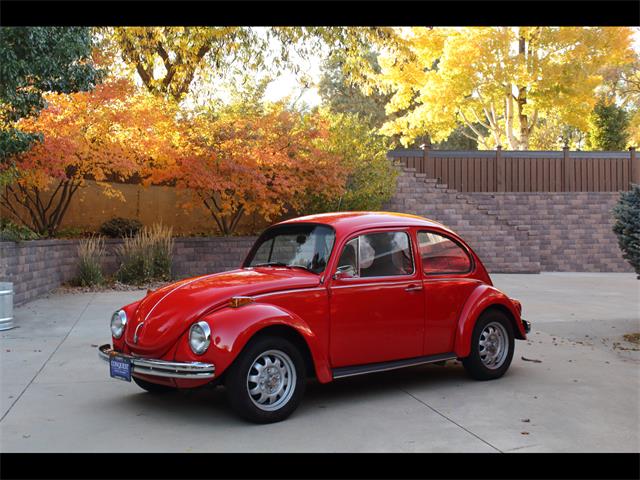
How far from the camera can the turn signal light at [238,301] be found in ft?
19.3

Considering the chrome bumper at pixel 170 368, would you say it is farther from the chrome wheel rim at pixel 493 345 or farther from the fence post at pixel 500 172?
the fence post at pixel 500 172

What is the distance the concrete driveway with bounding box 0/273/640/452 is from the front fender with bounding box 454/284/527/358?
15.6 inches

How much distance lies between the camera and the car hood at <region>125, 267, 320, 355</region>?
587 cm

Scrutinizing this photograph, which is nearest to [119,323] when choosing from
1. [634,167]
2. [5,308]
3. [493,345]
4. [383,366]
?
[383,366]

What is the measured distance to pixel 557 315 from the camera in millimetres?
12391

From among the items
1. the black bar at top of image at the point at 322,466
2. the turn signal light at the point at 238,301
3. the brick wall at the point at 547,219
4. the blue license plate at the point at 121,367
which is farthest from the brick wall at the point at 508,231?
the black bar at top of image at the point at 322,466

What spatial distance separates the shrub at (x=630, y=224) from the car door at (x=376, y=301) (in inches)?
169

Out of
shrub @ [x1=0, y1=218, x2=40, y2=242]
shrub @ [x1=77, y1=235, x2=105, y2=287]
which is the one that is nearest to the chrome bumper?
shrub @ [x1=0, y1=218, x2=40, y2=242]

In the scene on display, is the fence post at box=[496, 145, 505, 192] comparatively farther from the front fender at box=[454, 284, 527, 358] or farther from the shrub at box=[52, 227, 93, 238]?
the front fender at box=[454, 284, 527, 358]

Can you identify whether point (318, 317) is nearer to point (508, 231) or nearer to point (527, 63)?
point (508, 231)

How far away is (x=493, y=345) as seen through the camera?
754 centimetres

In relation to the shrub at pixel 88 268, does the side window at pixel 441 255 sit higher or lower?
higher

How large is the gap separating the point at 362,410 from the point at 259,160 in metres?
12.6

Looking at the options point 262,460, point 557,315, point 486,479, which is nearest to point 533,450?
point 486,479
